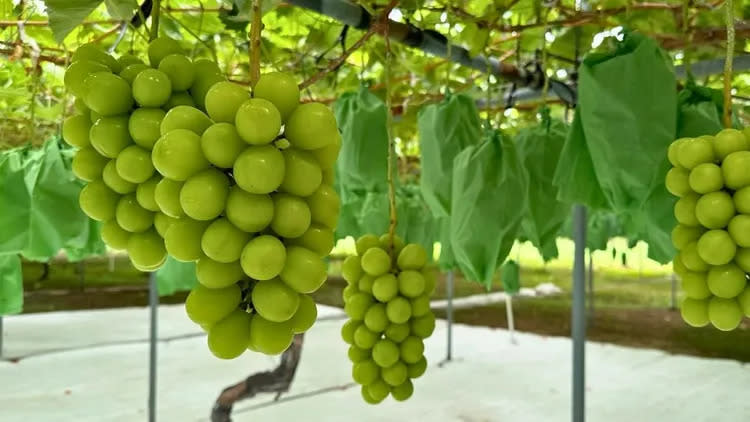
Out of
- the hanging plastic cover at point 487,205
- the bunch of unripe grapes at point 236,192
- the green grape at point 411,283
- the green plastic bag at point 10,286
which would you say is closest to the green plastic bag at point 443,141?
the hanging plastic cover at point 487,205

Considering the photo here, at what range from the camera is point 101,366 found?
4016 mm

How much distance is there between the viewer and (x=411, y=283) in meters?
0.89

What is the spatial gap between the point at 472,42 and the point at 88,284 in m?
6.40

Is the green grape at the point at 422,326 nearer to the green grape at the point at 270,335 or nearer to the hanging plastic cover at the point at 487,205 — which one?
the hanging plastic cover at the point at 487,205

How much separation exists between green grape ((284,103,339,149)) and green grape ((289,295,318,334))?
115mm

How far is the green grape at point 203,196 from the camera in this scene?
40cm

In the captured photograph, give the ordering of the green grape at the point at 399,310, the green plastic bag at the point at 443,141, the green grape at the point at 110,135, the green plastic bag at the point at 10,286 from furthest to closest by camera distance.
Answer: the green plastic bag at the point at 10,286 < the green plastic bag at the point at 443,141 < the green grape at the point at 399,310 < the green grape at the point at 110,135

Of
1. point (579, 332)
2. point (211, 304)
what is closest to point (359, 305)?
point (211, 304)

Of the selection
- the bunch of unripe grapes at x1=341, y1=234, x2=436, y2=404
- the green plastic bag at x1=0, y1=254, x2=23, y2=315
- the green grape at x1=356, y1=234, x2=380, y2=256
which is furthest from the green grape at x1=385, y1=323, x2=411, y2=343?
the green plastic bag at x1=0, y1=254, x2=23, y2=315

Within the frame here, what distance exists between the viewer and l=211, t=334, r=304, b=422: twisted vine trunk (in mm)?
2355

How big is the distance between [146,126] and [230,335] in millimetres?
180

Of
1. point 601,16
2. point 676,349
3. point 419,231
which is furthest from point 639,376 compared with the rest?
point 601,16

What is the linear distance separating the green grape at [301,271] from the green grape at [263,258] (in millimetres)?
14

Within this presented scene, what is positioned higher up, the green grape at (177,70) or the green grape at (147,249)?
the green grape at (177,70)
